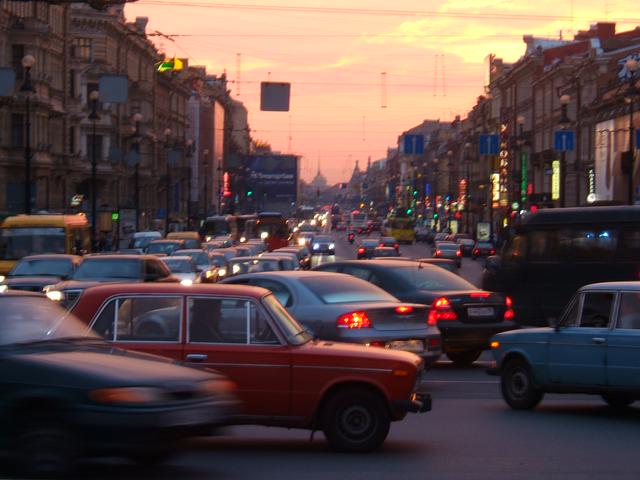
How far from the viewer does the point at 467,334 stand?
19.4m

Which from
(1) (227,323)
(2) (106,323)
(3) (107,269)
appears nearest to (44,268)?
(3) (107,269)

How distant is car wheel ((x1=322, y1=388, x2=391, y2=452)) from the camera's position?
1123 cm

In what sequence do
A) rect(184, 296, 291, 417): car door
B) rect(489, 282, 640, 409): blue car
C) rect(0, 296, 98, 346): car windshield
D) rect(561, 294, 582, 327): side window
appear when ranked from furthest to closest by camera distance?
rect(561, 294, 582, 327): side window
rect(489, 282, 640, 409): blue car
rect(184, 296, 291, 417): car door
rect(0, 296, 98, 346): car windshield

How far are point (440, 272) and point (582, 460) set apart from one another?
966cm

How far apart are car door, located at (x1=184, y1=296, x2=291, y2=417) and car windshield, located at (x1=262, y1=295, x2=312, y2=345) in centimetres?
9

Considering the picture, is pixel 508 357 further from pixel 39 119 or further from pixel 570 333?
pixel 39 119

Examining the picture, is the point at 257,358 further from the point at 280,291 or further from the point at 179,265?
the point at 179,265

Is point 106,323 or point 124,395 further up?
point 106,323

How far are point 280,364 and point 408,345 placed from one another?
4.22 m

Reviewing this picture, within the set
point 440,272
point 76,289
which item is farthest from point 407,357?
point 76,289

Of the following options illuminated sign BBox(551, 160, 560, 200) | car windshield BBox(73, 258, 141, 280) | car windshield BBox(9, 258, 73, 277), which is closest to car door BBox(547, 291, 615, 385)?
car windshield BBox(73, 258, 141, 280)

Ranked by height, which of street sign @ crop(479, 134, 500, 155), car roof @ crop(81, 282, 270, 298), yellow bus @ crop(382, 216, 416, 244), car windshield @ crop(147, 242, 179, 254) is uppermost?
street sign @ crop(479, 134, 500, 155)

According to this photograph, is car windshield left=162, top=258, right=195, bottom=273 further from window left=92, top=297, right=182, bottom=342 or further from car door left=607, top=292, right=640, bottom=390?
window left=92, top=297, right=182, bottom=342

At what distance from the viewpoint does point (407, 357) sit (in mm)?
11445
